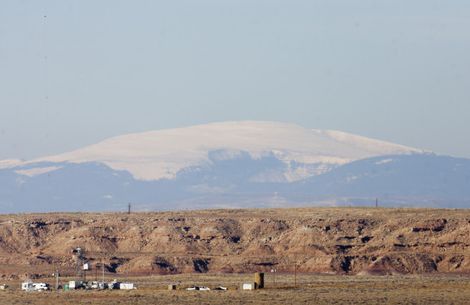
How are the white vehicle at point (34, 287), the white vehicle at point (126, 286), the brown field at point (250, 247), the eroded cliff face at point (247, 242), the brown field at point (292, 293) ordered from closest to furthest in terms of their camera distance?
the brown field at point (292, 293) < the white vehicle at point (126, 286) < the white vehicle at point (34, 287) < the brown field at point (250, 247) < the eroded cliff face at point (247, 242)

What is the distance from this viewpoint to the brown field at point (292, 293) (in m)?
97.0

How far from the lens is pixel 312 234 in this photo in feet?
501

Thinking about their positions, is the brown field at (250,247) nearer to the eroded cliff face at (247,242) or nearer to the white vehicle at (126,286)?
the eroded cliff face at (247,242)

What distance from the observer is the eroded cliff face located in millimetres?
143250

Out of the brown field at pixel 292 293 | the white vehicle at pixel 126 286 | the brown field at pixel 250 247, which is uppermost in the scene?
the brown field at pixel 250 247

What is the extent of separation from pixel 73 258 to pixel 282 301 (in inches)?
2293

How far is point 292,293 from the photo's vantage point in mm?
105125

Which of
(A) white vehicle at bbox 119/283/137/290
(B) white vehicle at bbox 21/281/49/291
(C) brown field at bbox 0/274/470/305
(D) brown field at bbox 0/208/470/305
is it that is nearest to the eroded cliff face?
(D) brown field at bbox 0/208/470/305

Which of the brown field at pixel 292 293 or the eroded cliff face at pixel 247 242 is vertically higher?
the eroded cliff face at pixel 247 242

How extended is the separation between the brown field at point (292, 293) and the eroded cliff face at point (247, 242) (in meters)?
15.9

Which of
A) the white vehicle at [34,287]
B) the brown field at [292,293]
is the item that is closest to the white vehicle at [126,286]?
the brown field at [292,293]

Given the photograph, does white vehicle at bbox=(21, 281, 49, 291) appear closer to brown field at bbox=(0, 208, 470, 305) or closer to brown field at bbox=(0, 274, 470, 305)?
Answer: brown field at bbox=(0, 274, 470, 305)

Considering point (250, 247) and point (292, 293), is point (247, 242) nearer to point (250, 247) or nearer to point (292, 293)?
point (250, 247)

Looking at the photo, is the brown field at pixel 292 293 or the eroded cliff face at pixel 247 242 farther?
the eroded cliff face at pixel 247 242
